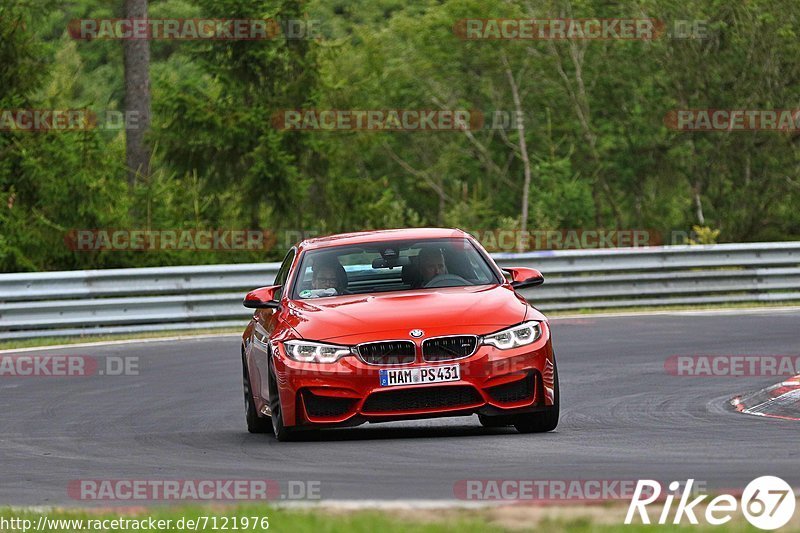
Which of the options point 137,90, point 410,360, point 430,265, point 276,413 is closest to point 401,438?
point 410,360

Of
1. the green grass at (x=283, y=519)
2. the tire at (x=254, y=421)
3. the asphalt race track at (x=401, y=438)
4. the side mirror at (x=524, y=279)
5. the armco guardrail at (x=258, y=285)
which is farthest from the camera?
the armco guardrail at (x=258, y=285)

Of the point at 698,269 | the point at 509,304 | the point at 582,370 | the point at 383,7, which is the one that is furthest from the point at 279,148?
the point at 383,7

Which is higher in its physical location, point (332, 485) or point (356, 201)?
point (332, 485)

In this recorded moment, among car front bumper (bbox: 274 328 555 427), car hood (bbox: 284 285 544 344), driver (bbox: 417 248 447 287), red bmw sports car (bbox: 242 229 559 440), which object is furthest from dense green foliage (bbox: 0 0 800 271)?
car front bumper (bbox: 274 328 555 427)

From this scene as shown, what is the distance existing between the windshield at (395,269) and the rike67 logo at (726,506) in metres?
4.69

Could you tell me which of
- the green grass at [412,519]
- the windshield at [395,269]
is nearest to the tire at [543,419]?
the windshield at [395,269]

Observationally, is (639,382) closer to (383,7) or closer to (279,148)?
Result: (279,148)

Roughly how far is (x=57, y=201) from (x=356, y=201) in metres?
10.1

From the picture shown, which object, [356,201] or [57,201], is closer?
[57,201]

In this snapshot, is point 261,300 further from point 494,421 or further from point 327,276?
point 494,421

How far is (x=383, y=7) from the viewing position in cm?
7856

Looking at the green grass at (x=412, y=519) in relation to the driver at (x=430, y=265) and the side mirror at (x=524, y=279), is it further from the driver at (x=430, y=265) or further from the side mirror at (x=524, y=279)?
the side mirror at (x=524, y=279)

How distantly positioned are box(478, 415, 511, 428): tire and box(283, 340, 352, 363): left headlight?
124 centimetres

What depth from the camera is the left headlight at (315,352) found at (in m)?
10.6
